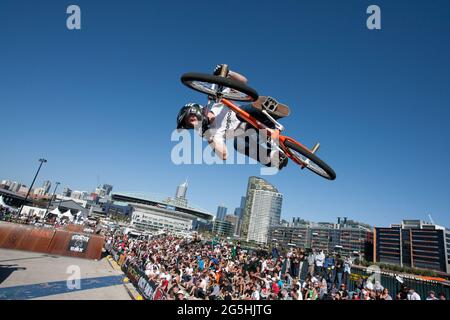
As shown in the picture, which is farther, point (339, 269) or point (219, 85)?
point (339, 269)

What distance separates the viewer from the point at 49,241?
1008 inches

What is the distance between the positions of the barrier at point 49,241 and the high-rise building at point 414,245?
133687mm

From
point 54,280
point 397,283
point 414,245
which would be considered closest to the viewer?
point 397,283

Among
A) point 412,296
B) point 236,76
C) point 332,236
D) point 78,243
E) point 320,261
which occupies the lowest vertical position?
point 78,243

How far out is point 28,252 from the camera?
24625 millimetres

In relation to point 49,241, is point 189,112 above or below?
above

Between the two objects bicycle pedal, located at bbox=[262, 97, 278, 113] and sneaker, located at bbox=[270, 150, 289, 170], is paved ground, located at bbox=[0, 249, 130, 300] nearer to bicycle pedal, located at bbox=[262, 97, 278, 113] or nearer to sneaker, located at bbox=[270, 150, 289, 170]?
sneaker, located at bbox=[270, 150, 289, 170]

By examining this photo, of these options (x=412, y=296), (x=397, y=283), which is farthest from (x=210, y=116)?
(x=397, y=283)

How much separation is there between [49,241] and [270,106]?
Result: 2928 cm

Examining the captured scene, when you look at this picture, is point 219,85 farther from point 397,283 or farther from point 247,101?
point 397,283

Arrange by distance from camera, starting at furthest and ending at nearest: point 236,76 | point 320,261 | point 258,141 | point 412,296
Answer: point 320,261 → point 412,296 → point 258,141 → point 236,76

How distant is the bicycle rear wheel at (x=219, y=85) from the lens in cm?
333

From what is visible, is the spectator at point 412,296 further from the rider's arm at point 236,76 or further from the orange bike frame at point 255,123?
the rider's arm at point 236,76
